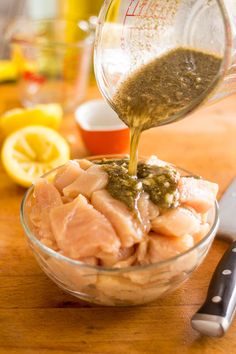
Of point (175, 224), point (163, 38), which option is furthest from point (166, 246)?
point (163, 38)

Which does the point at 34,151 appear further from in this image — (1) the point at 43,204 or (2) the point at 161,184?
(2) the point at 161,184

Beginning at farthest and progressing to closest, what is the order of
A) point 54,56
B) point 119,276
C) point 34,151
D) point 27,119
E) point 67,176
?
point 54,56 → point 27,119 → point 34,151 → point 67,176 → point 119,276

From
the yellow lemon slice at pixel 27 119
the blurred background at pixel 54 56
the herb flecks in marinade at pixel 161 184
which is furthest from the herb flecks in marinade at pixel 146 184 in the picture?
the blurred background at pixel 54 56

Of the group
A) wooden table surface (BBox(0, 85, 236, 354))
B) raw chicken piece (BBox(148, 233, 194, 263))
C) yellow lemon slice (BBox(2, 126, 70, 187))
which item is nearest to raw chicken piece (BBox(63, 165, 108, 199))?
raw chicken piece (BBox(148, 233, 194, 263))

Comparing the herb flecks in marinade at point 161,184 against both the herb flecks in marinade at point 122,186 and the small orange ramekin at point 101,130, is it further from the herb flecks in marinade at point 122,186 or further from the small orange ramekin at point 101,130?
the small orange ramekin at point 101,130

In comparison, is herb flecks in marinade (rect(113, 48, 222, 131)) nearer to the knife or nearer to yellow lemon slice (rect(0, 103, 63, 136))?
the knife

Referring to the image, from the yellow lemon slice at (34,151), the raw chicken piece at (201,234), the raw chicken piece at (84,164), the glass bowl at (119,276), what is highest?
the raw chicken piece at (84,164)
